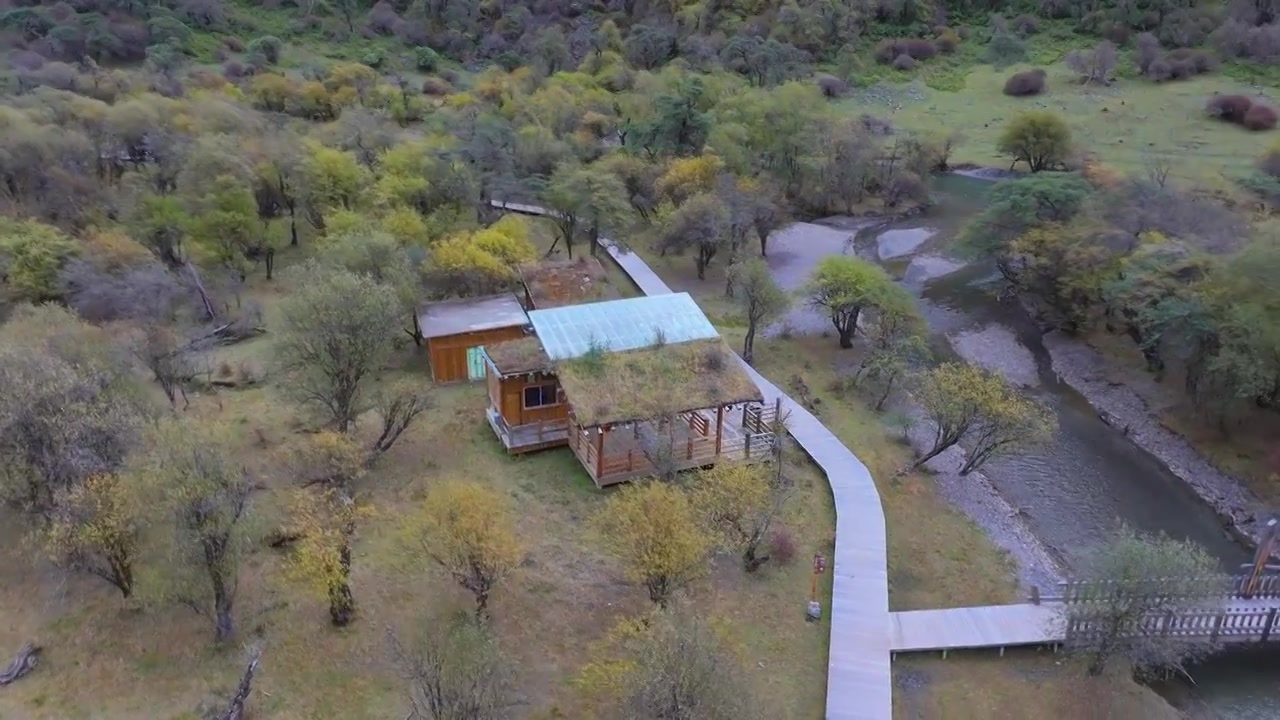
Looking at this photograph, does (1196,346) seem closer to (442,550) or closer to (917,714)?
(917,714)

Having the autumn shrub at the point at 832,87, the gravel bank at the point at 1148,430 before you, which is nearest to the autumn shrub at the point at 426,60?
the autumn shrub at the point at 832,87

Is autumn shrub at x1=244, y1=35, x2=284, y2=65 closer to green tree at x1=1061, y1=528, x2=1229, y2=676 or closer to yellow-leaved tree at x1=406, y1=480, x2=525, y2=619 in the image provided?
yellow-leaved tree at x1=406, y1=480, x2=525, y2=619

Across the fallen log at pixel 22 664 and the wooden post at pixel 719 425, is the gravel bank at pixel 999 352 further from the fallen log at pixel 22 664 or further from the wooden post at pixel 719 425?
the fallen log at pixel 22 664

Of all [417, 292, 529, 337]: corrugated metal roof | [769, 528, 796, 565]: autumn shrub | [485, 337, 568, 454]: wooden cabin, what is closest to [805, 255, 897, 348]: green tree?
[417, 292, 529, 337]: corrugated metal roof

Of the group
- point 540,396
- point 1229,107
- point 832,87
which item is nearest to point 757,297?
point 540,396

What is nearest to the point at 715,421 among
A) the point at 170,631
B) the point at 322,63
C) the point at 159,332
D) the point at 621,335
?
the point at 621,335

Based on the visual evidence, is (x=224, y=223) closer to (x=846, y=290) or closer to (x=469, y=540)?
(x=469, y=540)
